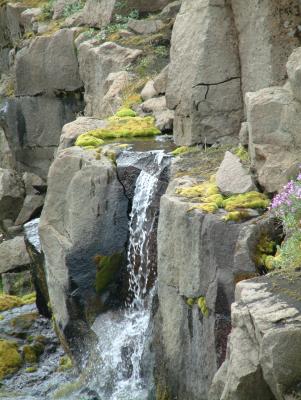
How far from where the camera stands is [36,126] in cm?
2780

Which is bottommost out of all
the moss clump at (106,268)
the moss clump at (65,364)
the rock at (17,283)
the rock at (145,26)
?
the rock at (17,283)

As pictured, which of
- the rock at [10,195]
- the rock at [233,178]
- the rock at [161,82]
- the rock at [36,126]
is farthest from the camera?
the rock at [10,195]

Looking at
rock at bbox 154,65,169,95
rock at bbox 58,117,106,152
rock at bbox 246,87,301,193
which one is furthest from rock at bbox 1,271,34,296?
rock at bbox 246,87,301,193

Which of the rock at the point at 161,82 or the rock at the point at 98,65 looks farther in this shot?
the rock at the point at 98,65

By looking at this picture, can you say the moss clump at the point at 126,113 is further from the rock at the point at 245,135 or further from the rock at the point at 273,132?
the rock at the point at 273,132

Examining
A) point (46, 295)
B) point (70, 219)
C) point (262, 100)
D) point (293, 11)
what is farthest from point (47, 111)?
point (262, 100)

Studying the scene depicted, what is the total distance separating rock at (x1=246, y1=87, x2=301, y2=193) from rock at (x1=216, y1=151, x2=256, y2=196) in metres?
0.20

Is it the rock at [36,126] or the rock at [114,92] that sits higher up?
the rock at [114,92]

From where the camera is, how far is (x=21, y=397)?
49.3ft

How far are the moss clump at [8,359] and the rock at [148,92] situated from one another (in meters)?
6.43

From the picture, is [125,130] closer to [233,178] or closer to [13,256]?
[233,178]

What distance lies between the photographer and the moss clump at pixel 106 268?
48.1 ft

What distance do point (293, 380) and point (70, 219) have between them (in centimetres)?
791

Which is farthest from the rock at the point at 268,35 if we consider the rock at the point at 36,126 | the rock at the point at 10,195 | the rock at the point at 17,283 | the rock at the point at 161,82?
the rock at the point at 10,195
